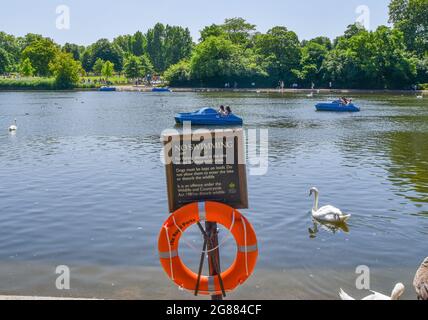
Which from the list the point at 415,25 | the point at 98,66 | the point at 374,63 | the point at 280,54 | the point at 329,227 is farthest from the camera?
the point at 98,66

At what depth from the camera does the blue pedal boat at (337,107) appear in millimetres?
49469

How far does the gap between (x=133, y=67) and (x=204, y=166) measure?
118 meters

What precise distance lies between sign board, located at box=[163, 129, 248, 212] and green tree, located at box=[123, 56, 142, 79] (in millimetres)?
116378

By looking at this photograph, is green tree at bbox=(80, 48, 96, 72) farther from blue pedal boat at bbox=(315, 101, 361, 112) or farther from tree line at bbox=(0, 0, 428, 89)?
blue pedal boat at bbox=(315, 101, 361, 112)

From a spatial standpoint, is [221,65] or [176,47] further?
[176,47]

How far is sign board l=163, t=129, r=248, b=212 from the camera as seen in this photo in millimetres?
6160

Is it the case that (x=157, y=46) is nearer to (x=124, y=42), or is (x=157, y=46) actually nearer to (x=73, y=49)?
(x=73, y=49)

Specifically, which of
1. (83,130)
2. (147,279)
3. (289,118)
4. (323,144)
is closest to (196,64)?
(289,118)

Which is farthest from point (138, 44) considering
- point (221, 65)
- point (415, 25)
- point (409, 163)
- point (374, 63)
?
point (409, 163)

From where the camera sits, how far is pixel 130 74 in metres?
122

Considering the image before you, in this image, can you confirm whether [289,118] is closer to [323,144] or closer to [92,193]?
[323,144]

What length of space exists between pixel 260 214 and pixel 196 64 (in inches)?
3579

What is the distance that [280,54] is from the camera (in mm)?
106000

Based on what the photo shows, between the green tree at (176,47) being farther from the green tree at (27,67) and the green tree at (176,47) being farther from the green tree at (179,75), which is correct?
the green tree at (27,67)
